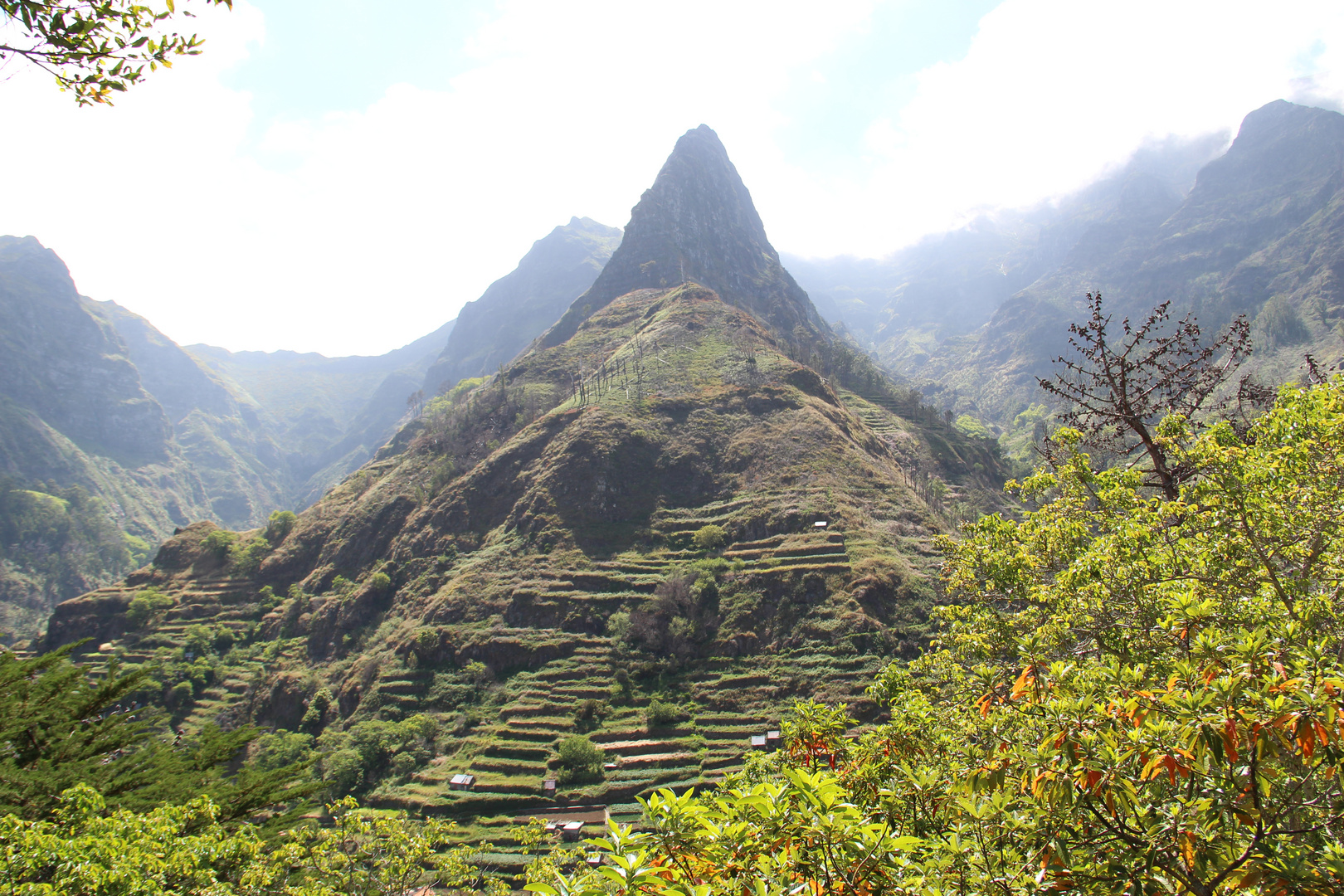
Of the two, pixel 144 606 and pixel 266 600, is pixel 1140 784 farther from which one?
pixel 144 606

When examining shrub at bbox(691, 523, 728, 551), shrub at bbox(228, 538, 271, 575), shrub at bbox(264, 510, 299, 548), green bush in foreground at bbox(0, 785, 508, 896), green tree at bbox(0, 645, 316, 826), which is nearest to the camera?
green bush in foreground at bbox(0, 785, 508, 896)

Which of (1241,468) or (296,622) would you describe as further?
(296,622)

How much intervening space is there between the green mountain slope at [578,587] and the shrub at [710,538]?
43cm

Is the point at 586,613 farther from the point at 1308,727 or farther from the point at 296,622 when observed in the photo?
the point at 1308,727

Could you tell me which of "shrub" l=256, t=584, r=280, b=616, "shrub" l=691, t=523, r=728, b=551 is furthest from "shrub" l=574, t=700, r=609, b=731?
"shrub" l=256, t=584, r=280, b=616

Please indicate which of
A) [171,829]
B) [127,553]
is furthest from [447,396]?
[171,829]

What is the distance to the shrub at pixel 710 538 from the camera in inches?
2778

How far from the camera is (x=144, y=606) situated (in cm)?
8088

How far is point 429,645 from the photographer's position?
6212 centimetres

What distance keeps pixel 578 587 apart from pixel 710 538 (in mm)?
17154

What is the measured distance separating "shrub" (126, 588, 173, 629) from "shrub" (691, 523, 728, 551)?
3132 inches

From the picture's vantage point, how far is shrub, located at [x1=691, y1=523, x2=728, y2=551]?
7056cm

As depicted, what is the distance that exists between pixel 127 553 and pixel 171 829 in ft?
741

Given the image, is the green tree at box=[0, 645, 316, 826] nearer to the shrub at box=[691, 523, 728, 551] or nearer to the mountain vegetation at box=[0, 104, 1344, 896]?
the mountain vegetation at box=[0, 104, 1344, 896]
